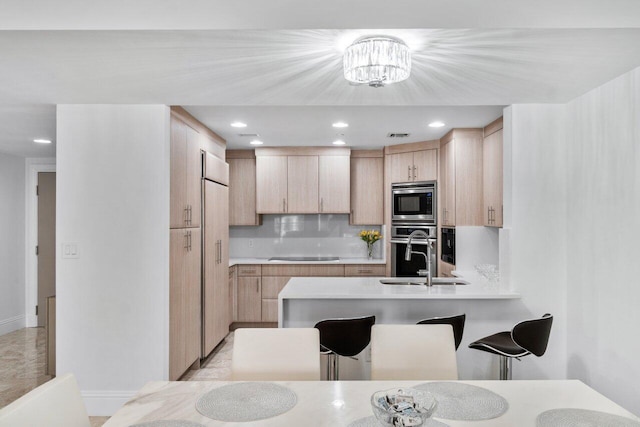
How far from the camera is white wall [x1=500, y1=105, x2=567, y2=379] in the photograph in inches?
126

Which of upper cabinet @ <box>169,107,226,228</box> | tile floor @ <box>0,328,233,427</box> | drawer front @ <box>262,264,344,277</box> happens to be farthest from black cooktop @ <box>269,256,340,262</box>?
upper cabinet @ <box>169,107,226,228</box>

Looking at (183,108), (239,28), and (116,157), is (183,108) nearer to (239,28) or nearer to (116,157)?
(116,157)

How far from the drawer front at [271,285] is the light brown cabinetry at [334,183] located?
101cm

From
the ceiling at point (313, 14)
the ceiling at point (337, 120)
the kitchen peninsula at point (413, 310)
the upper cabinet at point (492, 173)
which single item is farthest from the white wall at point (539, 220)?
the ceiling at point (313, 14)

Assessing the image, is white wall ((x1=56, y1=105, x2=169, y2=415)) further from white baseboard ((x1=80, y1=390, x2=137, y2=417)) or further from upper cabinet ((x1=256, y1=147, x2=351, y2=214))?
upper cabinet ((x1=256, y1=147, x2=351, y2=214))

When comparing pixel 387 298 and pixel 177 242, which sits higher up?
pixel 177 242

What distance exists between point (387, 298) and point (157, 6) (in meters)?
2.34

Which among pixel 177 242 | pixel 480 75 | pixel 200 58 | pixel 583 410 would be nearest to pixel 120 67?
pixel 200 58

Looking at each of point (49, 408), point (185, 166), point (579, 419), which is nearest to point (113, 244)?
point (185, 166)

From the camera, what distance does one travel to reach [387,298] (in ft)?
10.4

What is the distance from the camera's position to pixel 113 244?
320cm

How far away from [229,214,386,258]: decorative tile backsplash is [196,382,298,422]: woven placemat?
14.2ft

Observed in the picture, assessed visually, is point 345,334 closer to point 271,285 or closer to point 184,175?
point 184,175

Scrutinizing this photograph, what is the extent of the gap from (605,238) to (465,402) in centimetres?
177
